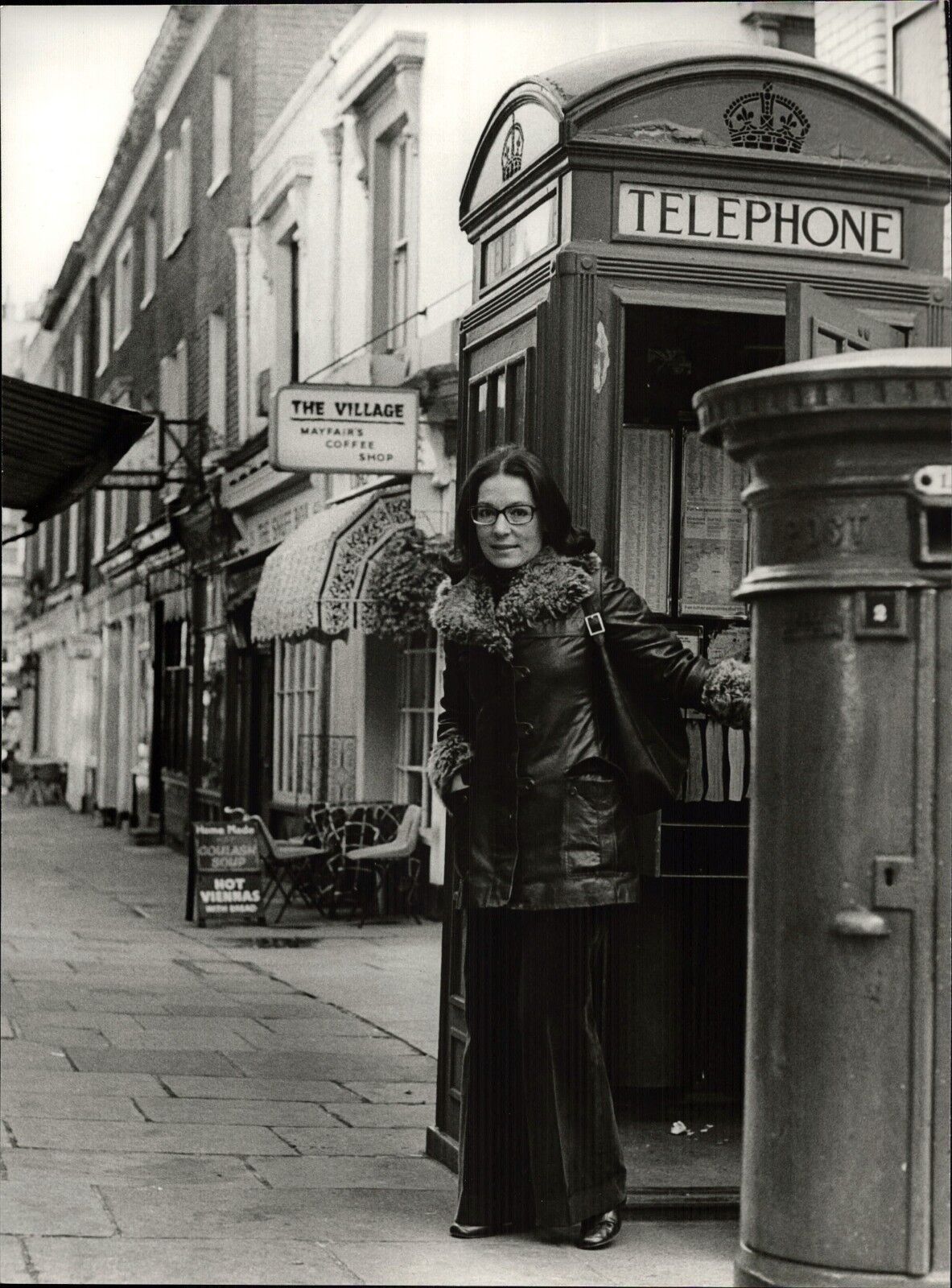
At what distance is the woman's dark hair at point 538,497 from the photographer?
16.4 feet

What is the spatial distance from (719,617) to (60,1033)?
4.48 meters

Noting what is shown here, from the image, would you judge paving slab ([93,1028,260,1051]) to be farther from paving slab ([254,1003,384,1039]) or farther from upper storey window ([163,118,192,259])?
upper storey window ([163,118,192,259])

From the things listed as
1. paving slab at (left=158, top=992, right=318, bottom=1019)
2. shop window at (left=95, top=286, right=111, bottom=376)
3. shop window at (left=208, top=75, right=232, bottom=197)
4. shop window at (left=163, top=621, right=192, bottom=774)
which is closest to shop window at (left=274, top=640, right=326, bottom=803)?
shop window at (left=163, top=621, right=192, bottom=774)

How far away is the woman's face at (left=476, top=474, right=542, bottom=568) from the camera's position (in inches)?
197

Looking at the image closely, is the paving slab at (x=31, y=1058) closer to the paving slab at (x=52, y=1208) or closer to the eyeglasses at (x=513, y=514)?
the paving slab at (x=52, y=1208)

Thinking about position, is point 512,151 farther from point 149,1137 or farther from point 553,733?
point 149,1137

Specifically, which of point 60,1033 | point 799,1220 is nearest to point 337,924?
point 60,1033

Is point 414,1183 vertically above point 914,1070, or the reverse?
point 914,1070

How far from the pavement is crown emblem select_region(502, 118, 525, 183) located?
3.16 meters

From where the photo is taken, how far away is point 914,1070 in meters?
4.01

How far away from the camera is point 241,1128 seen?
6.75 meters

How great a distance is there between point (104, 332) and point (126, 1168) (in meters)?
28.8

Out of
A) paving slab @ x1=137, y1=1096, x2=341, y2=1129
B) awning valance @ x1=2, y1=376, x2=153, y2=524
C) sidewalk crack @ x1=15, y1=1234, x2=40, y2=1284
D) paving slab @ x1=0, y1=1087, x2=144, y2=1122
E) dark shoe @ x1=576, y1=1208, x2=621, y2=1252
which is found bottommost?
paving slab @ x1=137, y1=1096, x2=341, y2=1129

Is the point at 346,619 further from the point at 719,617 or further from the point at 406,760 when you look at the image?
the point at 719,617
